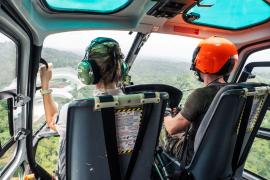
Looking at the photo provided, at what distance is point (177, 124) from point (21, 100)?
1.18 meters

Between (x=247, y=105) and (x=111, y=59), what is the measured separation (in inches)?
37.8

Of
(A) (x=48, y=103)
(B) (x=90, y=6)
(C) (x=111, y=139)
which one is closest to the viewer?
(C) (x=111, y=139)

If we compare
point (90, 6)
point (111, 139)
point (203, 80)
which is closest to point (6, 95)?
point (111, 139)

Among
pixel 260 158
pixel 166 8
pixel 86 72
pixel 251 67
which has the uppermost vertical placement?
pixel 166 8

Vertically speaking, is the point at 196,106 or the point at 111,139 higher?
the point at 196,106

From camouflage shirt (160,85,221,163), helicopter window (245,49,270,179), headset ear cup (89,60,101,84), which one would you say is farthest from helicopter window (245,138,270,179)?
headset ear cup (89,60,101,84)

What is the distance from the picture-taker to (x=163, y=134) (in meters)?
2.43

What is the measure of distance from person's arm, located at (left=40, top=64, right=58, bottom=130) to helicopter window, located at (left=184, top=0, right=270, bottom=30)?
4.85 ft

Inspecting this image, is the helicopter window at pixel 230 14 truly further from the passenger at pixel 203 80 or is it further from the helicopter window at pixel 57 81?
the helicopter window at pixel 57 81

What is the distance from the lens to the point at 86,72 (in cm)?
148

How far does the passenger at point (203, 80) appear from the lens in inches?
79.7

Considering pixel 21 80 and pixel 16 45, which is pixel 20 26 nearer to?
pixel 16 45

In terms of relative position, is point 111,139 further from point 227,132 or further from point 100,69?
point 227,132

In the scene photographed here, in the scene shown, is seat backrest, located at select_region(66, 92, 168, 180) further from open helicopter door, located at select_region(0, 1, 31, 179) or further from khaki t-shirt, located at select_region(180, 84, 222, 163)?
open helicopter door, located at select_region(0, 1, 31, 179)
